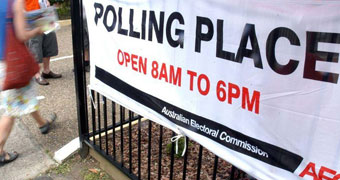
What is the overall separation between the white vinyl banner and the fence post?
556 mm

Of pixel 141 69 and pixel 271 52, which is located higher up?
pixel 271 52

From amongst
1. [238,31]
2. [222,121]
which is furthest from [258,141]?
[238,31]

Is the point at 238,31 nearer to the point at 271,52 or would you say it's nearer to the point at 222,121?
the point at 271,52

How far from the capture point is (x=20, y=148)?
325cm

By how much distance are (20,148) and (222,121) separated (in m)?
2.45

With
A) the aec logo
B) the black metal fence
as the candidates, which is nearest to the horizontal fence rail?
the black metal fence

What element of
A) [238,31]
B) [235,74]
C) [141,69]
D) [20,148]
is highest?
[238,31]

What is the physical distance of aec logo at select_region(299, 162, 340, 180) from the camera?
4.33ft

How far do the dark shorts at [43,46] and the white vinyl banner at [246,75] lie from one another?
2.98 m

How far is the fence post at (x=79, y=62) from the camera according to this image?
2631 mm

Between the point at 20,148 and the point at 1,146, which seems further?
the point at 20,148

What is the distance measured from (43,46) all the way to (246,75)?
4109 mm

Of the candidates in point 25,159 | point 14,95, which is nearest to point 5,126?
point 14,95

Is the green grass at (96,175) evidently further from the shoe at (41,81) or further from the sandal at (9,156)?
the shoe at (41,81)
